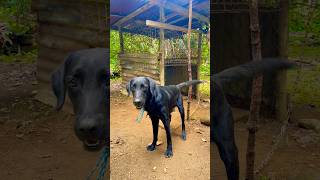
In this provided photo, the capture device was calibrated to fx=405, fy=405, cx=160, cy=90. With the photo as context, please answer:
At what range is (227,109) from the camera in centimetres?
253

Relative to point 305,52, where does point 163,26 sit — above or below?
below

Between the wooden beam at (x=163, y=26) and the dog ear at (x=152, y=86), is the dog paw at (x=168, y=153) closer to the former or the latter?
the dog ear at (x=152, y=86)

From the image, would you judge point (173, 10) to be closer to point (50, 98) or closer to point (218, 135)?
point (218, 135)

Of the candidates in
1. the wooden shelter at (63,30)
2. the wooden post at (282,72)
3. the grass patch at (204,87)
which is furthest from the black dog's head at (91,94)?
the wooden post at (282,72)

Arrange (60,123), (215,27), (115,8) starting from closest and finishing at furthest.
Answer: (115,8), (215,27), (60,123)

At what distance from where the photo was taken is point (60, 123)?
19.2 feet

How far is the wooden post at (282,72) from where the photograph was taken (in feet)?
18.1

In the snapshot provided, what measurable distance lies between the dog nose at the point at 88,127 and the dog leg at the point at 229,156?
782mm

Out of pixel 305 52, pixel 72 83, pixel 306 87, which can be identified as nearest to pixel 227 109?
pixel 72 83

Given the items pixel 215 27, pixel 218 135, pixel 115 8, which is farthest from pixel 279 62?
pixel 215 27

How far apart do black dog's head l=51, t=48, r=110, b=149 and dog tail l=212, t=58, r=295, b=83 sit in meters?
0.72

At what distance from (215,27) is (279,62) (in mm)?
1993

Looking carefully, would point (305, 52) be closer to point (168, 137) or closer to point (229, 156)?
point (229, 156)

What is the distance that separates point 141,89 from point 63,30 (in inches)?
145
